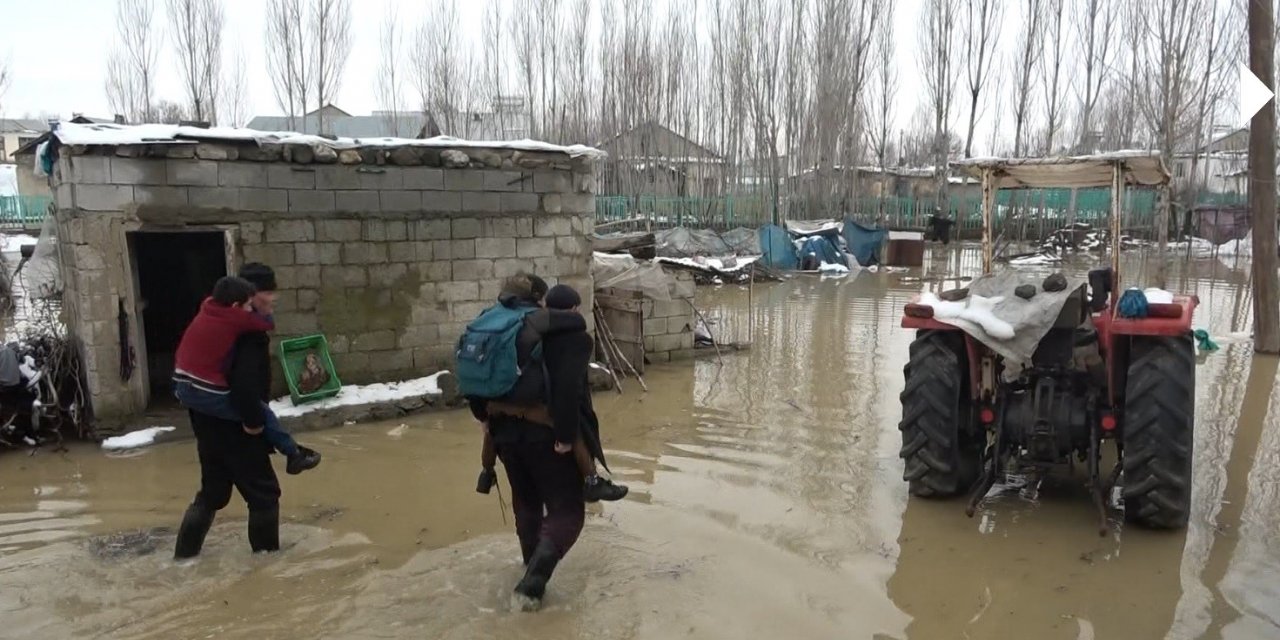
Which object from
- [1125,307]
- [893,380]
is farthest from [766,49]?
[1125,307]

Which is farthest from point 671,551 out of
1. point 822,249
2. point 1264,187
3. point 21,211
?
point 21,211

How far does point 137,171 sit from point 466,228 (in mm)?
2704

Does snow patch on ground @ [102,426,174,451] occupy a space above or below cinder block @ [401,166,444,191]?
below

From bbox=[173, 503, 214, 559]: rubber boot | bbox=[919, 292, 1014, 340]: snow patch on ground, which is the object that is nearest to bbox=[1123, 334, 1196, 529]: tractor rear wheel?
bbox=[919, 292, 1014, 340]: snow patch on ground

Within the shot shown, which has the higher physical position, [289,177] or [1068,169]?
[289,177]

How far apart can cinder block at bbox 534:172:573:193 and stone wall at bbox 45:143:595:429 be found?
0.01m

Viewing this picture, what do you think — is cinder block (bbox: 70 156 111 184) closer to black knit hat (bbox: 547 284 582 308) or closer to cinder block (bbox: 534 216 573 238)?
cinder block (bbox: 534 216 573 238)

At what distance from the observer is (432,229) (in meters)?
7.93

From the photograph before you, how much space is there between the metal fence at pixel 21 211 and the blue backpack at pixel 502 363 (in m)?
29.7

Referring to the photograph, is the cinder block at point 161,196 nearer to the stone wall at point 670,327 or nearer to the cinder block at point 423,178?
the cinder block at point 423,178

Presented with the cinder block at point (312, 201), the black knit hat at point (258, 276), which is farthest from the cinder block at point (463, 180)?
the black knit hat at point (258, 276)

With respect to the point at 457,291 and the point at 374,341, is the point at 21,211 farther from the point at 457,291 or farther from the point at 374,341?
the point at 457,291

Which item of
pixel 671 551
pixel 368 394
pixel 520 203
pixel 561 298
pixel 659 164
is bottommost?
pixel 671 551

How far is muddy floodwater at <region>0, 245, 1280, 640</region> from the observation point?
147 inches
